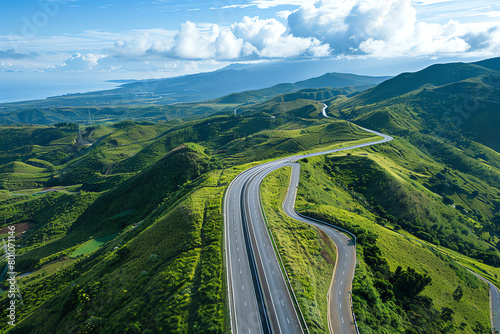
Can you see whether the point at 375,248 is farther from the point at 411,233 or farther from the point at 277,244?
the point at 411,233

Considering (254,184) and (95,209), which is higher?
(254,184)

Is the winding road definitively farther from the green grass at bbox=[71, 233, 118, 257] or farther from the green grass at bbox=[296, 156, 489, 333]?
the green grass at bbox=[71, 233, 118, 257]

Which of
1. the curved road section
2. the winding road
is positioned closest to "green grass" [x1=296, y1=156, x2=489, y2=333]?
the winding road

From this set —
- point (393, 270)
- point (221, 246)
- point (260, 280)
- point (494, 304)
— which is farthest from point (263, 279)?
point (494, 304)

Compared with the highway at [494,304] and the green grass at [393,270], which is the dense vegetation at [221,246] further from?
the highway at [494,304]

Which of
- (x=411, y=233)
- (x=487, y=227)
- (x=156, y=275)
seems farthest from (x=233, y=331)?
(x=487, y=227)

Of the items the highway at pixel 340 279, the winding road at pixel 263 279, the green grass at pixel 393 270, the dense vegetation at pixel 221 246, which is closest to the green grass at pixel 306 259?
the dense vegetation at pixel 221 246
